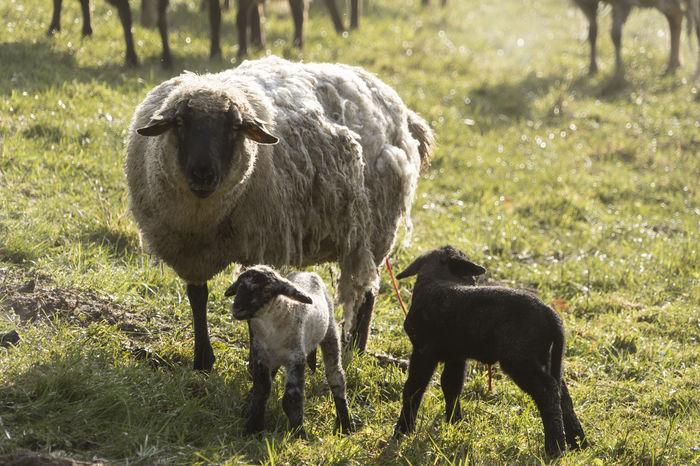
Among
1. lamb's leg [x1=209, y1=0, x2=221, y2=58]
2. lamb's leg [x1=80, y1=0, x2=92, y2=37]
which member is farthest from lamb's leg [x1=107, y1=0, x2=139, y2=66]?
lamb's leg [x1=209, y1=0, x2=221, y2=58]

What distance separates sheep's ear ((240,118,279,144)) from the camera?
4.05 meters

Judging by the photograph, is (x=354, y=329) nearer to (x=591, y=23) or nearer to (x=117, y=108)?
(x=117, y=108)

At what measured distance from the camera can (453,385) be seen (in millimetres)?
4211

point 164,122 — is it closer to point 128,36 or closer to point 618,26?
point 128,36

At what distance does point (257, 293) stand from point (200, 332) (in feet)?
3.57

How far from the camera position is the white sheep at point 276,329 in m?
3.58

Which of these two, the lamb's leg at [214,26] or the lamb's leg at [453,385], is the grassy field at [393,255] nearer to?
the lamb's leg at [453,385]

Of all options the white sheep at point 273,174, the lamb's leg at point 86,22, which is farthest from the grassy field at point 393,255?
the white sheep at point 273,174

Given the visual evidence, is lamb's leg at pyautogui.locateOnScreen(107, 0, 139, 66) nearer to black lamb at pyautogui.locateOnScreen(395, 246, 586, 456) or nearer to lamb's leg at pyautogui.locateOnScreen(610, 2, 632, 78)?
black lamb at pyautogui.locateOnScreen(395, 246, 586, 456)

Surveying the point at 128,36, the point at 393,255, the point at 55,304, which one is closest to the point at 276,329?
the point at 55,304

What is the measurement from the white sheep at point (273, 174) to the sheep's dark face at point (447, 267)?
77cm

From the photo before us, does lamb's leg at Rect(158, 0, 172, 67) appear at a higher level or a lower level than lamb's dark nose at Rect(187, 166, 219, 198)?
higher

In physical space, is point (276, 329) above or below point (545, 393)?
above

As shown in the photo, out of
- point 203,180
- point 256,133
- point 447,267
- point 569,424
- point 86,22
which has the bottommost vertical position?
point 569,424
